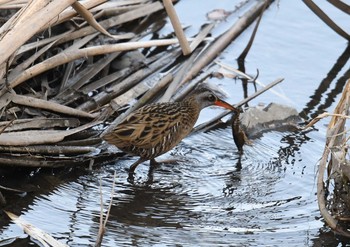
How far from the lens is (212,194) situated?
6266mm

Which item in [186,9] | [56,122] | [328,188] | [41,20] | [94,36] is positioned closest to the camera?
[41,20]

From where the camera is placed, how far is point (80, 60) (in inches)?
297

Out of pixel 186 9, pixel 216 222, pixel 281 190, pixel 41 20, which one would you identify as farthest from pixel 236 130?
pixel 186 9

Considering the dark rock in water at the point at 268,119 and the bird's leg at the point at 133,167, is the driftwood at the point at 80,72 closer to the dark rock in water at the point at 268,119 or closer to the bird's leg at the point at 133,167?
the bird's leg at the point at 133,167

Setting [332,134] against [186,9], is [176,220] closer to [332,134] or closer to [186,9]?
[332,134]

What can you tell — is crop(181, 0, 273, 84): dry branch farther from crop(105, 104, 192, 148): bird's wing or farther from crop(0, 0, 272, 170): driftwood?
crop(105, 104, 192, 148): bird's wing

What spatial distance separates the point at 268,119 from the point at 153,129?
1.16 metres

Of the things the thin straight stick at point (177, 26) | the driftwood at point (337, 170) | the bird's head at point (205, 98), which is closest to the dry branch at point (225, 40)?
the thin straight stick at point (177, 26)

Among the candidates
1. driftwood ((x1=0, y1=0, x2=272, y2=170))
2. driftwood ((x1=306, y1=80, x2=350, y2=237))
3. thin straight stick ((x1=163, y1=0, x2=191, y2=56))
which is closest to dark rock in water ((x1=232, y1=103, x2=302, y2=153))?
driftwood ((x1=0, y1=0, x2=272, y2=170))

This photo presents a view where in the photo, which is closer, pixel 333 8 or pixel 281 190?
pixel 281 190

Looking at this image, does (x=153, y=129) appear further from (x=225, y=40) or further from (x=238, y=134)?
(x=225, y=40)

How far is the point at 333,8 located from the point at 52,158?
4.29 m

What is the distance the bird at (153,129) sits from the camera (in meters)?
6.48

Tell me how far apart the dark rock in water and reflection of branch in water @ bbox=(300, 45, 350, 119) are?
0.91 ft
